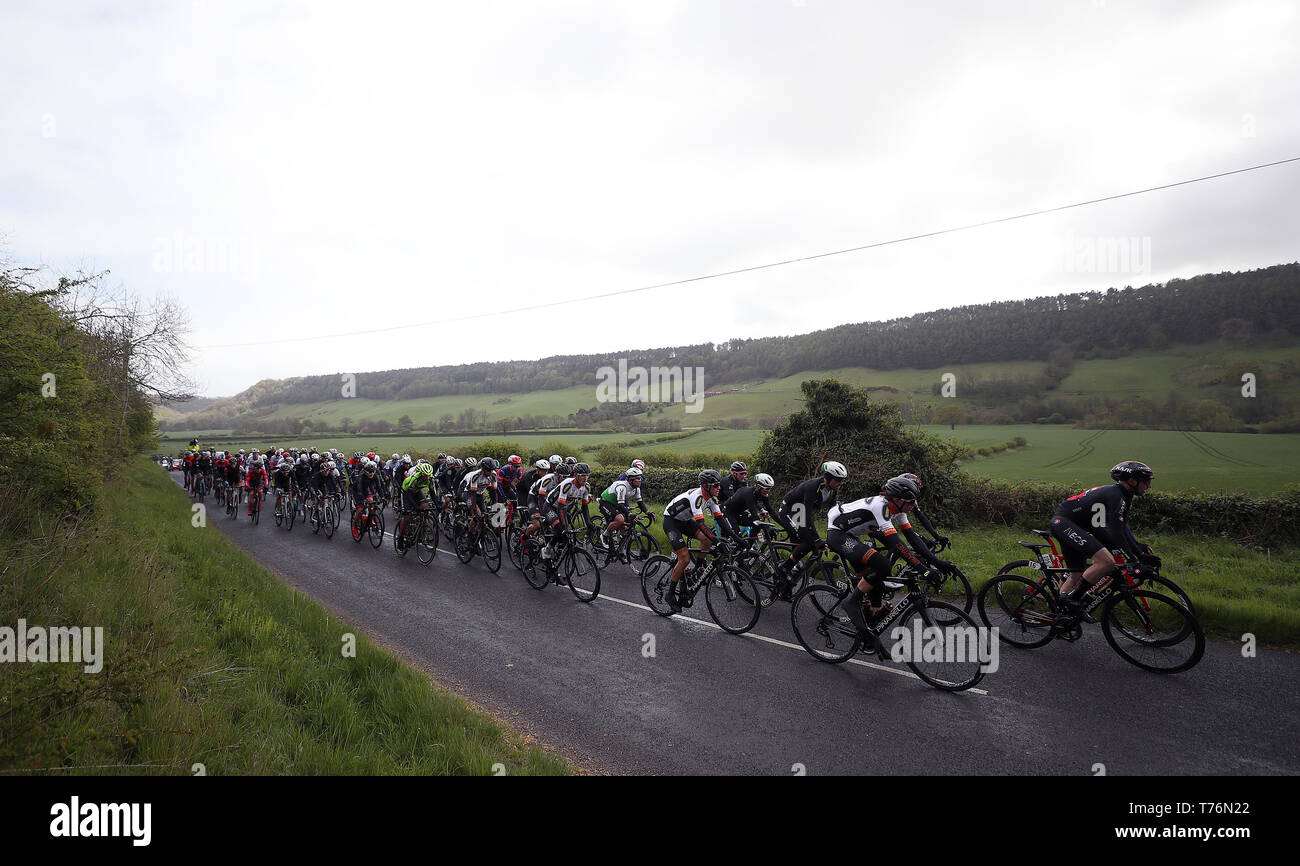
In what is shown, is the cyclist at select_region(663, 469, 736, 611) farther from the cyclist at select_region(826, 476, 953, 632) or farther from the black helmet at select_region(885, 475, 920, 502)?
the black helmet at select_region(885, 475, 920, 502)

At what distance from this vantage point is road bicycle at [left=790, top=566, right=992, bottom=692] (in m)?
5.23

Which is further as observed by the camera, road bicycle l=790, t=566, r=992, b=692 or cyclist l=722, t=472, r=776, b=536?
cyclist l=722, t=472, r=776, b=536

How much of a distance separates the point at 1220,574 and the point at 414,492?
14236 mm

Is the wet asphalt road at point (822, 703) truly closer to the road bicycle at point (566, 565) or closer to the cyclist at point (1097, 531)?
the cyclist at point (1097, 531)

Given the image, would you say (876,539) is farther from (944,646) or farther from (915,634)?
(944,646)

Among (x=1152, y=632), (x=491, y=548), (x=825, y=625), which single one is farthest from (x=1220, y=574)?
(x=491, y=548)

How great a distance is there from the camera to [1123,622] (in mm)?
5812

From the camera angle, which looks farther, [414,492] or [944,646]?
[414,492]

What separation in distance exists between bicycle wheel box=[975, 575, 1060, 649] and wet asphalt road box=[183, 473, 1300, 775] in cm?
21
